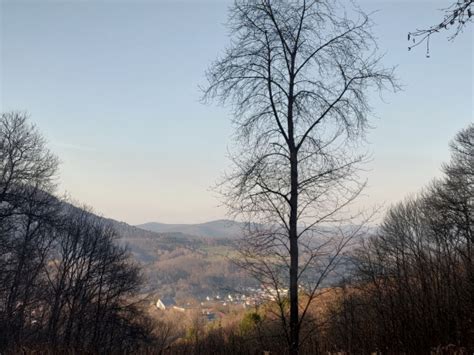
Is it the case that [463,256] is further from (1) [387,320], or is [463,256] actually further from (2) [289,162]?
(2) [289,162]

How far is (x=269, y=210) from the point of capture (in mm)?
6941

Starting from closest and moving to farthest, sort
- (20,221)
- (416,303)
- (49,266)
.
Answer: (416,303) → (20,221) → (49,266)

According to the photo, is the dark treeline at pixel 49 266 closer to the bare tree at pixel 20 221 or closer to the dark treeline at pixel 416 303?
the bare tree at pixel 20 221

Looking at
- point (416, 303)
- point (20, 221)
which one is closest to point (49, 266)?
point (20, 221)

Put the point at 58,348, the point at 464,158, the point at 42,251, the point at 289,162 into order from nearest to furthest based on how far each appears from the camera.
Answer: the point at 58,348
the point at 289,162
the point at 42,251
the point at 464,158

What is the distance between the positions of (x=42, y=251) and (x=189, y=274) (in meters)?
Result: 177

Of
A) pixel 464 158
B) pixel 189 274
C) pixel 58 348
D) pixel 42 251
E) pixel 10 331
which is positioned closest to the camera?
pixel 58 348

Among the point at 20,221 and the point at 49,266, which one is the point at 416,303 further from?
the point at 49,266

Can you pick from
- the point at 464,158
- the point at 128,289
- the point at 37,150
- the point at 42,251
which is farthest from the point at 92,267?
the point at 464,158

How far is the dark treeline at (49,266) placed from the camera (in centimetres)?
1975

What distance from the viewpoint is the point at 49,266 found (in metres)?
33.1

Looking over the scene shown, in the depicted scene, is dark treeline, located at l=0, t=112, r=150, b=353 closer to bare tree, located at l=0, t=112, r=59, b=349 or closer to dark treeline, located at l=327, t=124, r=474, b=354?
bare tree, located at l=0, t=112, r=59, b=349

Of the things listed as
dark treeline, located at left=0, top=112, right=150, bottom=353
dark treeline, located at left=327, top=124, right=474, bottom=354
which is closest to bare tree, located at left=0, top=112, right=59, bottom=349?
dark treeline, located at left=0, top=112, right=150, bottom=353

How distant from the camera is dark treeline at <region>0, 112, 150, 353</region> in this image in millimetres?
19750
